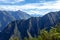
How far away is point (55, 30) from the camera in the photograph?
35.1 meters

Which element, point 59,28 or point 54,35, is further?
point 59,28

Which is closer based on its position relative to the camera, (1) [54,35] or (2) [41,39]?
(1) [54,35]

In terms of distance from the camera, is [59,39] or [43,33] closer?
[59,39]

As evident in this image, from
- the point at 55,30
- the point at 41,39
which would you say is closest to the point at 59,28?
the point at 55,30

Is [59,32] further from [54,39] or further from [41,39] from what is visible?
[41,39]

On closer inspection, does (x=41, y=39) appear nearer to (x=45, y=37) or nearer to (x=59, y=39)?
(x=45, y=37)

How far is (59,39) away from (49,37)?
6.05ft

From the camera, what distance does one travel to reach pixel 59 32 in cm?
3412

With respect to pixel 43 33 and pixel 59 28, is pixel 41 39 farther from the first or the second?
pixel 59 28

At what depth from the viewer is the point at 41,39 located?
36.3 m

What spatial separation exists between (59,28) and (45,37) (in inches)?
104

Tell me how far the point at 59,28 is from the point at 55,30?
995 mm

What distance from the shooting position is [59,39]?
33.3 meters

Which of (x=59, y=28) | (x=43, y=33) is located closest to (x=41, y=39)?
(x=43, y=33)
